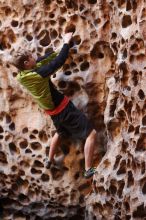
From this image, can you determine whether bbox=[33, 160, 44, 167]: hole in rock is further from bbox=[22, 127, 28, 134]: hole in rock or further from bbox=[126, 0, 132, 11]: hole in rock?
bbox=[126, 0, 132, 11]: hole in rock

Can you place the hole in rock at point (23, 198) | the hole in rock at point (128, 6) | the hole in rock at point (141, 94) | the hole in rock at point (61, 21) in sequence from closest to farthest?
the hole in rock at point (141, 94) → the hole in rock at point (128, 6) → the hole in rock at point (61, 21) → the hole in rock at point (23, 198)

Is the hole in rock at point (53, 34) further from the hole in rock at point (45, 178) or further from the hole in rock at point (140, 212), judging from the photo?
the hole in rock at point (140, 212)

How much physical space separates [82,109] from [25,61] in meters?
0.65

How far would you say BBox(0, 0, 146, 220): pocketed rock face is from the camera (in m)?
3.82

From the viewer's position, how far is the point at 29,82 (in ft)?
13.6

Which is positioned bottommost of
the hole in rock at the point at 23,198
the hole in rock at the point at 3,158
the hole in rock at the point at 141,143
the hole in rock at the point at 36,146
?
the hole in rock at the point at 23,198

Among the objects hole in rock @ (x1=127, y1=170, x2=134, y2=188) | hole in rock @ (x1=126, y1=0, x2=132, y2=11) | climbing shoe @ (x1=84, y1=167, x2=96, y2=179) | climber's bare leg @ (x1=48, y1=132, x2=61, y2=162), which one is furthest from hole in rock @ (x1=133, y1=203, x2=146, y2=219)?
hole in rock @ (x1=126, y1=0, x2=132, y2=11)

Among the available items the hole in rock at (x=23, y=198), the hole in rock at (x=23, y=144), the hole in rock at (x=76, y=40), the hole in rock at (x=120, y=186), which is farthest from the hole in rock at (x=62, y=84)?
the hole in rock at (x=23, y=198)

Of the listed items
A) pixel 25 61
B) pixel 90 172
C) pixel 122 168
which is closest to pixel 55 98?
pixel 25 61

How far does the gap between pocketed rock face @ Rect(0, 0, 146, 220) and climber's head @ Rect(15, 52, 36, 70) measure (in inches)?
15.5

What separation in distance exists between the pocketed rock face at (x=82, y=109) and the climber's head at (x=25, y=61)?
393 mm

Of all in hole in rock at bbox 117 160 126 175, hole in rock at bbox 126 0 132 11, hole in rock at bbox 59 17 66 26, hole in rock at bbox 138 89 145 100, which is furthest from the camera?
hole in rock at bbox 59 17 66 26

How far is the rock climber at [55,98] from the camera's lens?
4059 millimetres

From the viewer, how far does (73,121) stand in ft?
14.1
